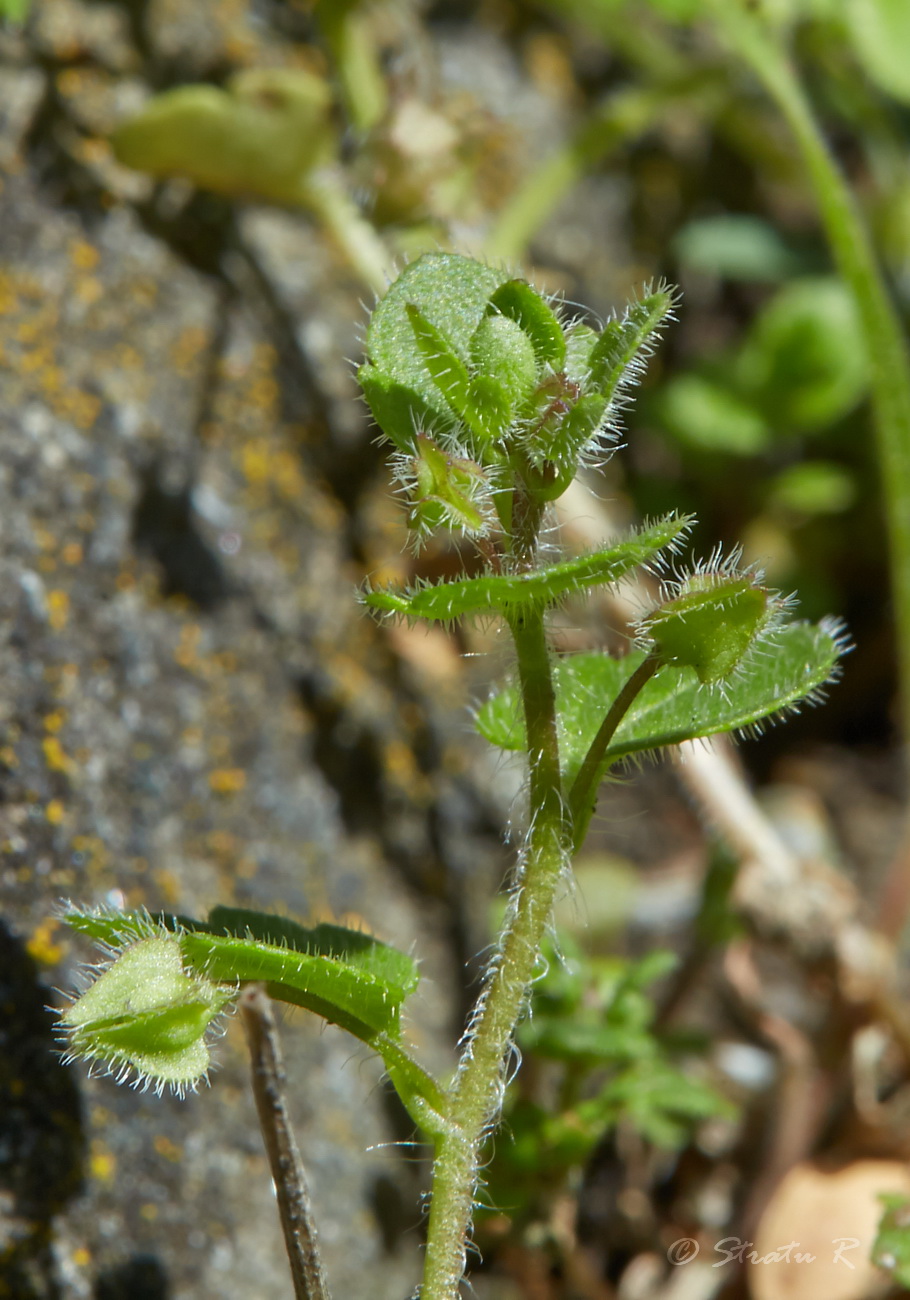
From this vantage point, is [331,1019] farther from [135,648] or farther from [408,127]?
[408,127]

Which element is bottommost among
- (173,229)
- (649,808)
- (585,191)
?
(649,808)

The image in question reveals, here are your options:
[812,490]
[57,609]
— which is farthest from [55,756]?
[812,490]

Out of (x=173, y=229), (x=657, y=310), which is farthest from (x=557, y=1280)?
(x=173, y=229)

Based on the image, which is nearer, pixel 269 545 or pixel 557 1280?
pixel 557 1280

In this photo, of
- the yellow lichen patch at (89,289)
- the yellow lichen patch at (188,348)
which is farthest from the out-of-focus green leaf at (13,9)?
the yellow lichen patch at (188,348)

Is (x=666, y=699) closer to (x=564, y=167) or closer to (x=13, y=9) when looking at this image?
(x=13, y=9)
